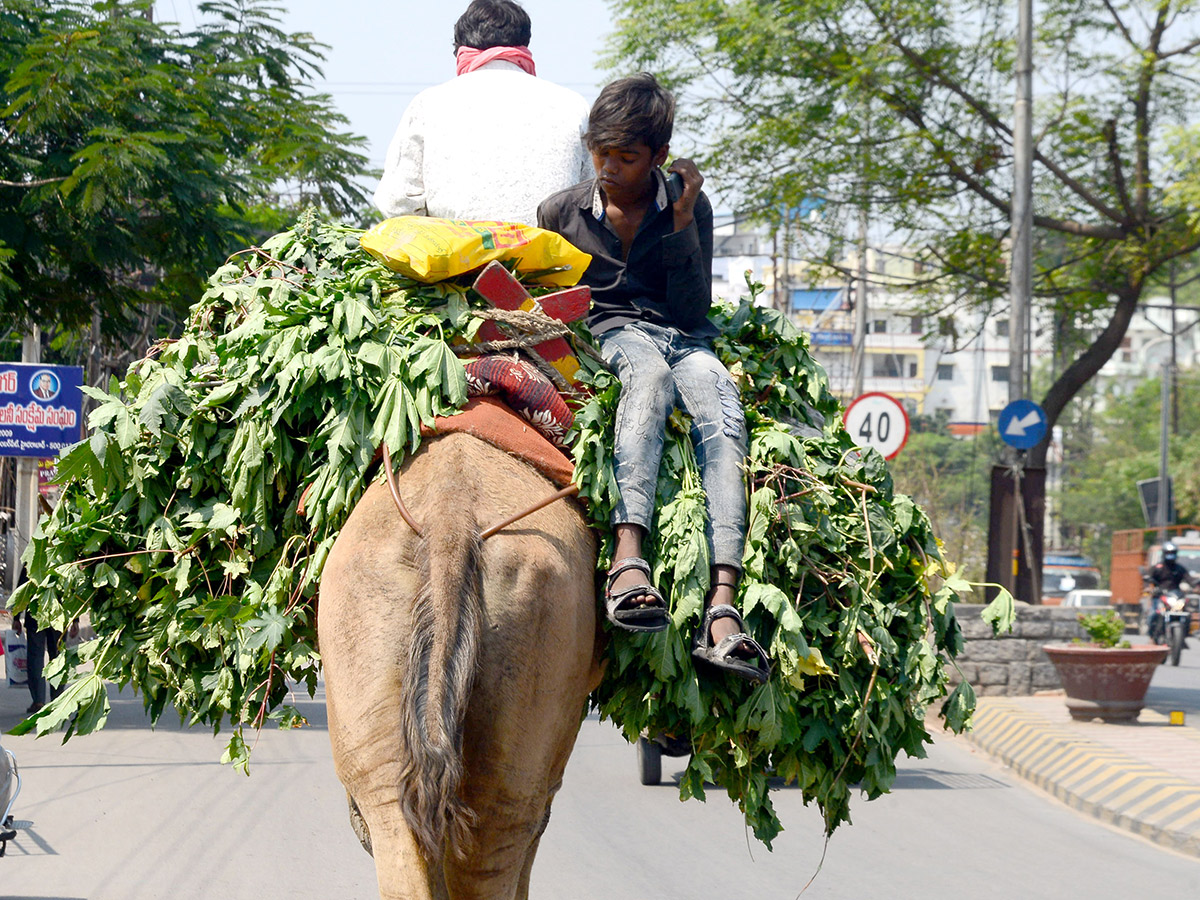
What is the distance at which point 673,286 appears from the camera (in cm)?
414

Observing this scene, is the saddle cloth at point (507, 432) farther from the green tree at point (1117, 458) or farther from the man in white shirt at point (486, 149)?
the green tree at point (1117, 458)

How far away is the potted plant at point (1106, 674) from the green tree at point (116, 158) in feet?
29.1

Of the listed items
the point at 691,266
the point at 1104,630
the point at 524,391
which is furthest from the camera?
the point at 1104,630

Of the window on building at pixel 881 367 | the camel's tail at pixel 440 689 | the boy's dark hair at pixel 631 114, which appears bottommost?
the camel's tail at pixel 440 689

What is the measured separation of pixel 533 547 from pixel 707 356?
115 centimetres

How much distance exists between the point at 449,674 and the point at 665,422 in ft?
3.95

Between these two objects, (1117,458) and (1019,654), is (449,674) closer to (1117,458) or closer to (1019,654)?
(1019,654)

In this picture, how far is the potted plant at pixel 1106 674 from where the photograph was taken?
12875mm

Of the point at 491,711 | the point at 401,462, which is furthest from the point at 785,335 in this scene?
the point at 491,711

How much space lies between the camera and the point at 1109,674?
1288cm

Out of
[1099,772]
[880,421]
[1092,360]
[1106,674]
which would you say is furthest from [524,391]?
[1092,360]

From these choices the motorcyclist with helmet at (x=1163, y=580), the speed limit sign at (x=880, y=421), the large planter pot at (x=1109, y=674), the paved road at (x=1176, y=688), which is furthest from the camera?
the motorcyclist with helmet at (x=1163, y=580)

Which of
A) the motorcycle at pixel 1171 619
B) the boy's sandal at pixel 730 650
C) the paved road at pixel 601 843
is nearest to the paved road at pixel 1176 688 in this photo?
the motorcycle at pixel 1171 619

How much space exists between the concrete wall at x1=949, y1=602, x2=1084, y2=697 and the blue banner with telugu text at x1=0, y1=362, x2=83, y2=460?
989cm
